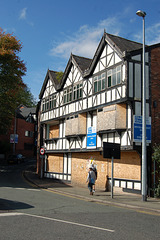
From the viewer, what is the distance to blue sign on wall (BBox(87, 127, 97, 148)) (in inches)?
822

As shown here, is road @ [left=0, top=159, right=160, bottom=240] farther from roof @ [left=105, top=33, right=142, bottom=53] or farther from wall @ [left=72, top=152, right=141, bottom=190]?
roof @ [left=105, top=33, right=142, bottom=53]

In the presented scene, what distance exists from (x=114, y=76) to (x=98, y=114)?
2987 millimetres

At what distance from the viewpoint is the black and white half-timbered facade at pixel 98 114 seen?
1780cm

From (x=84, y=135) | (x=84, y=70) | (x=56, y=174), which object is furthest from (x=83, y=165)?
(x=84, y=70)

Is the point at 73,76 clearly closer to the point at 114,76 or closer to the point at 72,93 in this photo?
the point at 72,93

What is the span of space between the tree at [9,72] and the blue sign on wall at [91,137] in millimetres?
12957

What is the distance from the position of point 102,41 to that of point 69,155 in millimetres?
10782

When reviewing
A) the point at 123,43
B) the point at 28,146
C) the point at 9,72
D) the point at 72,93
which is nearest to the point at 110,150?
the point at 123,43

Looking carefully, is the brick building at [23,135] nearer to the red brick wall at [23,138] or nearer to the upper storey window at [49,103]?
the red brick wall at [23,138]

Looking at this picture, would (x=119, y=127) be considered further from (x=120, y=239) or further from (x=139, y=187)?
(x=120, y=239)

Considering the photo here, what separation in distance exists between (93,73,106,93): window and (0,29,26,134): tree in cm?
1268

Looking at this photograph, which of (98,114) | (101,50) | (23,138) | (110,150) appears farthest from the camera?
(23,138)

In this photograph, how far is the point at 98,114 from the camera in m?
20.2

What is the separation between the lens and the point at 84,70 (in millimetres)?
23625
